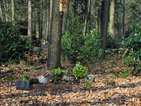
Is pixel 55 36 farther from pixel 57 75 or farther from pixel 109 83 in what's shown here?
pixel 109 83

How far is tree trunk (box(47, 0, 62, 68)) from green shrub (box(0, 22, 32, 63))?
3631 mm

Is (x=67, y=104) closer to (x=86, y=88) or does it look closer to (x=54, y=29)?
(x=86, y=88)

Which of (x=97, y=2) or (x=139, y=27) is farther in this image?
(x=97, y=2)

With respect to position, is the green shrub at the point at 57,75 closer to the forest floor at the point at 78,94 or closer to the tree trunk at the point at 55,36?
the forest floor at the point at 78,94

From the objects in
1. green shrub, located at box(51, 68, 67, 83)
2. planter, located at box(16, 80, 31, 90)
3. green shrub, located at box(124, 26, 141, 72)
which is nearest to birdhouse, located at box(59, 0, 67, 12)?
green shrub, located at box(51, 68, 67, 83)

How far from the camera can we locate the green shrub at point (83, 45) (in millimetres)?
15745

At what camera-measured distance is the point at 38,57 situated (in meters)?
19.5

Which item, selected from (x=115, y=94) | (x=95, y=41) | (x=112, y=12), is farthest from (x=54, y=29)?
(x=112, y=12)

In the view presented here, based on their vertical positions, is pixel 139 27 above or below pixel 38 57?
above

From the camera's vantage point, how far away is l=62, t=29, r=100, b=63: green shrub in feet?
51.7

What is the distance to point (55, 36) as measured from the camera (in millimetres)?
14188

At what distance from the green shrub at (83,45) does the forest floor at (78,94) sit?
9.69ft

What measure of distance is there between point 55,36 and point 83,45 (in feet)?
6.94

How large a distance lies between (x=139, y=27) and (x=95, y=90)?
4514 millimetres
